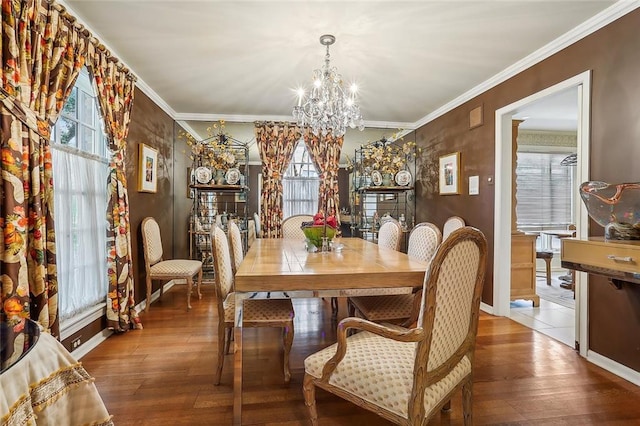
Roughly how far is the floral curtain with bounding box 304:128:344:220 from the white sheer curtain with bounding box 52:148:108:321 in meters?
2.91

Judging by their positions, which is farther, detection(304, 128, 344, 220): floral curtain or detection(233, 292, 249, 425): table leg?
detection(304, 128, 344, 220): floral curtain

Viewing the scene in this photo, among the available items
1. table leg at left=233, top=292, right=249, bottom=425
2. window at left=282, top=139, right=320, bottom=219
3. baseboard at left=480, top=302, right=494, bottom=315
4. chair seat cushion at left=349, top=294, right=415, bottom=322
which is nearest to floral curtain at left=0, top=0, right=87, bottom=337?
table leg at left=233, top=292, right=249, bottom=425

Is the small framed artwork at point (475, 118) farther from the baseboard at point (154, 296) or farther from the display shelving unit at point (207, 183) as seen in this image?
the baseboard at point (154, 296)

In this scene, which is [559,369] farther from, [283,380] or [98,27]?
[98,27]

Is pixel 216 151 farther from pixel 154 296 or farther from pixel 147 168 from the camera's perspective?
pixel 154 296

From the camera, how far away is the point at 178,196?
5.14 metres

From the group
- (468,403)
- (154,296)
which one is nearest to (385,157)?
(154,296)

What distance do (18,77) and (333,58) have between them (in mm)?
2225

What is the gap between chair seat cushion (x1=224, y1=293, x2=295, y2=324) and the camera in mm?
2047

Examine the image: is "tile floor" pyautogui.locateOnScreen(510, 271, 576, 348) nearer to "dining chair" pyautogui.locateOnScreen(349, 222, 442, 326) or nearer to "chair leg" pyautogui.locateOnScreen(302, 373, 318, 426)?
"dining chair" pyautogui.locateOnScreen(349, 222, 442, 326)

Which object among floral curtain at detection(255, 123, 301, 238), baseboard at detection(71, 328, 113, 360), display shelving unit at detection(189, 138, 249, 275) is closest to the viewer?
baseboard at detection(71, 328, 113, 360)

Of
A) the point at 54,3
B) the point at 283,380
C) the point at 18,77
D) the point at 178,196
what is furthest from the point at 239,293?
the point at 178,196

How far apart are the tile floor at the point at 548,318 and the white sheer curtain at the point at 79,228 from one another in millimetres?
3883

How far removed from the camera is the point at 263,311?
2.14 metres
